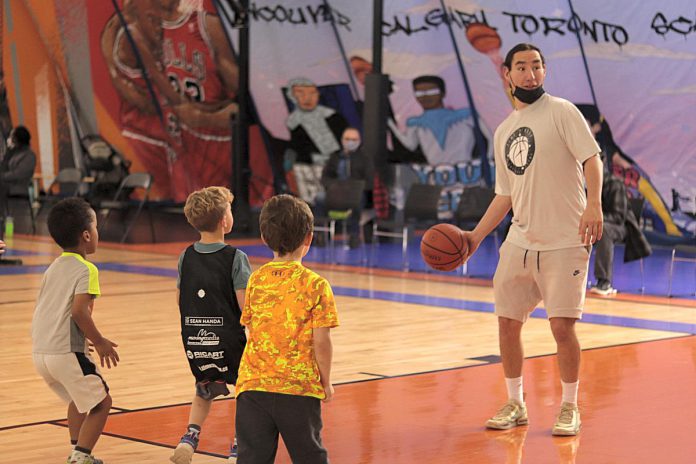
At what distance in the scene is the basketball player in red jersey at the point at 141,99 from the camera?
17016 mm

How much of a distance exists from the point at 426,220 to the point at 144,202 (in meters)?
4.62

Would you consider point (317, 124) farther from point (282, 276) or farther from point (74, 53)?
point (282, 276)

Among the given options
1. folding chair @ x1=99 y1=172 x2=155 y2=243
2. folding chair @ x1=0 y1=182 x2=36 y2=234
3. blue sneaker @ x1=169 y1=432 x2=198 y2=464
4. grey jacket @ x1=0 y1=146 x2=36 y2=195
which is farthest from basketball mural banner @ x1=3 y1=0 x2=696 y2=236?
blue sneaker @ x1=169 y1=432 x2=198 y2=464

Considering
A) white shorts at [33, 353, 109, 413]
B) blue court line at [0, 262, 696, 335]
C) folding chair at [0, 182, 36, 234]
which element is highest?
white shorts at [33, 353, 109, 413]

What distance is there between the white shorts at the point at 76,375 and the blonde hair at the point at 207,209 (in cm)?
63

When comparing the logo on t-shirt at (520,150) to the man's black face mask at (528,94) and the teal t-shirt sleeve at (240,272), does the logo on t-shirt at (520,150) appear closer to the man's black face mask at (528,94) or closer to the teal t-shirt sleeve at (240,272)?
the man's black face mask at (528,94)

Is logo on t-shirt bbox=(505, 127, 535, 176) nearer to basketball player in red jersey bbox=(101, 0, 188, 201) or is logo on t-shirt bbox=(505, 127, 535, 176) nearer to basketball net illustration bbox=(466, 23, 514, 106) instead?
basketball net illustration bbox=(466, 23, 514, 106)

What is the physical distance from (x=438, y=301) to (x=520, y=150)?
497 cm

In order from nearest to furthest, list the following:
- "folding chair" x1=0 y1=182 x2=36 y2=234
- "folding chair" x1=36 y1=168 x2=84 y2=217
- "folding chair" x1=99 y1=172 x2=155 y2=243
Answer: "folding chair" x1=99 y1=172 x2=155 y2=243, "folding chair" x1=0 y1=182 x2=36 y2=234, "folding chair" x1=36 y1=168 x2=84 y2=217

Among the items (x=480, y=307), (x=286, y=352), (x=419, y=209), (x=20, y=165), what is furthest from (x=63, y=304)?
(x=20, y=165)

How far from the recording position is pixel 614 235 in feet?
35.0

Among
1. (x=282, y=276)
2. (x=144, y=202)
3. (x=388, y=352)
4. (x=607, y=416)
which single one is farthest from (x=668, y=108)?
(x=282, y=276)

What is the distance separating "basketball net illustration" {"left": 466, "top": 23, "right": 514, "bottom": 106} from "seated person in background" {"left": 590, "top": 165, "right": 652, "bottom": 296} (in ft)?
15.0

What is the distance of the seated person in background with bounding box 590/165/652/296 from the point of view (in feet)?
34.9
